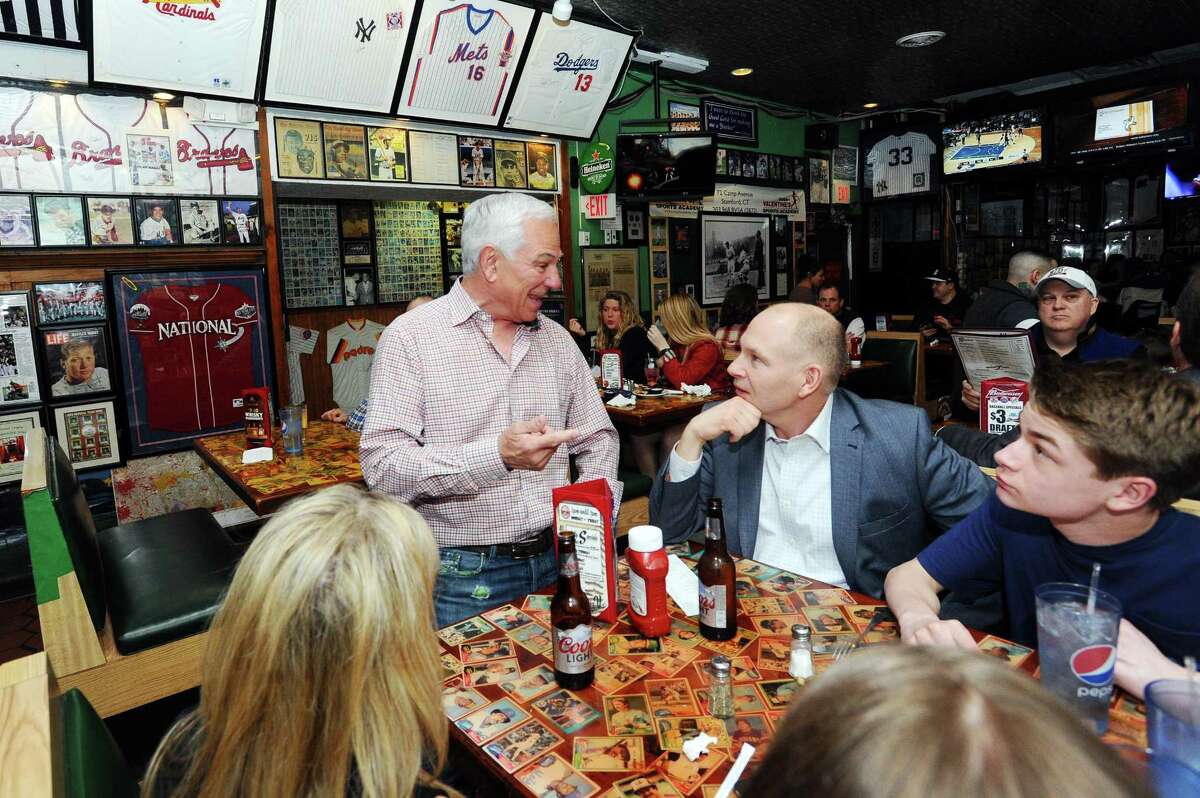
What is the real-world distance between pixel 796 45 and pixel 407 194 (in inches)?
157

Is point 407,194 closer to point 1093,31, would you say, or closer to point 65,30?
point 65,30

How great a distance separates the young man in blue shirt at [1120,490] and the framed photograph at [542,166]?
18.7 ft

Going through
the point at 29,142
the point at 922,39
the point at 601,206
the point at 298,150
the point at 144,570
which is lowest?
the point at 144,570

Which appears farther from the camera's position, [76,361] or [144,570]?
[76,361]

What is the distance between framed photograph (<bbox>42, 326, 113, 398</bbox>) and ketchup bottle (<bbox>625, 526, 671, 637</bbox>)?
439 cm

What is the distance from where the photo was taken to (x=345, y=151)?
18.1 ft

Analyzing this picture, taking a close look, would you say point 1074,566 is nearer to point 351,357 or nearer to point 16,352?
point 16,352

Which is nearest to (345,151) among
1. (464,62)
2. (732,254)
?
(464,62)

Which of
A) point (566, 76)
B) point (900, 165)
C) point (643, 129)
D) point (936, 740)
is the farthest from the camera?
point (900, 165)

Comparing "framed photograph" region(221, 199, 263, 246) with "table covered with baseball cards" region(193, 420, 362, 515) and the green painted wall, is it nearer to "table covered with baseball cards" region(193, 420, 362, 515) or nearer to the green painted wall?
"table covered with baseball cards" region(193, 420, 362, 515)

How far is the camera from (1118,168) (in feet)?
29.5

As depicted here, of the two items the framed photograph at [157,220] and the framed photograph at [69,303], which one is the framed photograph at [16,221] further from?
the framed photograph at [157,220]

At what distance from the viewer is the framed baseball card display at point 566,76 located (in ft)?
18.7

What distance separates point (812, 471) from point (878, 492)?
0.68 ft
